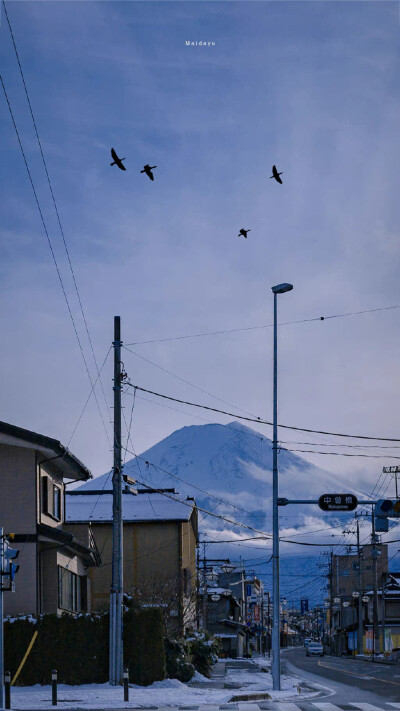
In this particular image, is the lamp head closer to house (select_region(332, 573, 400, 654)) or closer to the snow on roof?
the snow on roof

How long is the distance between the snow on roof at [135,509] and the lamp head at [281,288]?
24.6 metres

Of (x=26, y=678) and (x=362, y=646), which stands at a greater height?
(x=26, y=678)

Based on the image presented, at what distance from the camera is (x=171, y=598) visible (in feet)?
156

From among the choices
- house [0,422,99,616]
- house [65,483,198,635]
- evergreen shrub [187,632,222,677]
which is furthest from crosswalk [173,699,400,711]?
house [65,483,198,635]

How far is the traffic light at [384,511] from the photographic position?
102ft

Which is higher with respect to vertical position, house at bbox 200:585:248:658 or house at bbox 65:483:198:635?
house at bbox 65:483:198:635

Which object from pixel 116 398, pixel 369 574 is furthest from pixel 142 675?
pixel 369 574

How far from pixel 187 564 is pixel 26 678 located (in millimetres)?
28240

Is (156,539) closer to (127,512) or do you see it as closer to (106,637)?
(127,512)

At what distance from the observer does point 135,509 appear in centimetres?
5822

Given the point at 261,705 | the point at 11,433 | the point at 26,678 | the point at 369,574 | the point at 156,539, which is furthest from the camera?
the point at 369,574

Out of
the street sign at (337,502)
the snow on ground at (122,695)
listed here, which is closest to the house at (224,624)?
the snow on ground at (122,695)

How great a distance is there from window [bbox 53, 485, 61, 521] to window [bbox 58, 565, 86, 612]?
2.38m

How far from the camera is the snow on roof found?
2215 inches
